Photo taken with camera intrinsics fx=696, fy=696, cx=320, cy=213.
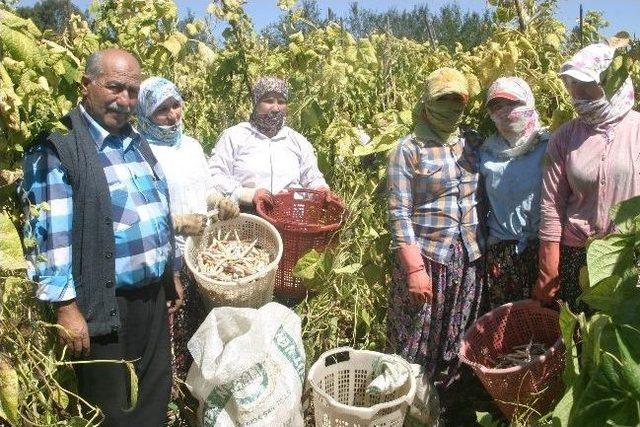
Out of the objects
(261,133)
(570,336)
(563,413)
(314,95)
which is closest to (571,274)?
(570,336)

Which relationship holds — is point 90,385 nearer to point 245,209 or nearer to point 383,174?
point 245,209

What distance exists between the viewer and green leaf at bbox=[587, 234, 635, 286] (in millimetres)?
1557

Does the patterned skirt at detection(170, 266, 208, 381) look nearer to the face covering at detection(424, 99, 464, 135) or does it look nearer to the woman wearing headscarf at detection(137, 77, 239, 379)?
the woman wearing headscarf at detection(137, 77, 239, 379)

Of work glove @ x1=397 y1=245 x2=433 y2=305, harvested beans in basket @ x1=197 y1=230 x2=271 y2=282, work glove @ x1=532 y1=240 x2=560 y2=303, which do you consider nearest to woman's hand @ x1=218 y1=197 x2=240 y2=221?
harvested beans in basket @ x1=197 y1=230 x2=271 y2=282

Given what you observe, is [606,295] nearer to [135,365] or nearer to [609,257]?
[609,257]

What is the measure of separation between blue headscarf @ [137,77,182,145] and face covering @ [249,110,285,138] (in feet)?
2.18

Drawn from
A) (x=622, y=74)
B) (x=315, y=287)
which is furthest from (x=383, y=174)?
(x=622, y=74)

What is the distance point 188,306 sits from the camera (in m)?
3.42

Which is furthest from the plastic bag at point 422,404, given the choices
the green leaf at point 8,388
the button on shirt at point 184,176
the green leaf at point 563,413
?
the green leaf at point 8,388

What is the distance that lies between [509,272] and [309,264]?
0.99 metres

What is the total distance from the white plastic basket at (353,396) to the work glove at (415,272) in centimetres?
33

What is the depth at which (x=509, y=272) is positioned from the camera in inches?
115

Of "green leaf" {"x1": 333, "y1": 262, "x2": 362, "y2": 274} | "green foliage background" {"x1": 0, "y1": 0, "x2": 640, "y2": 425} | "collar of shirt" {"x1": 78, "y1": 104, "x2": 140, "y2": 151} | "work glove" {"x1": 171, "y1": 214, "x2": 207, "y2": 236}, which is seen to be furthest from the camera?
"green leaf" {"x1": 333, "y1": 262, "x2": 362, "y2": 274}

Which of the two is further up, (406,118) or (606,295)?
(406,118)
